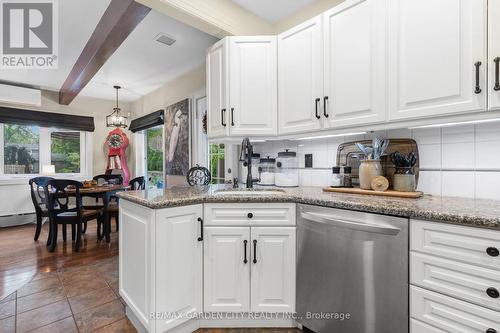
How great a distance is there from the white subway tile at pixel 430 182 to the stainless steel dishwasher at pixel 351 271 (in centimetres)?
68

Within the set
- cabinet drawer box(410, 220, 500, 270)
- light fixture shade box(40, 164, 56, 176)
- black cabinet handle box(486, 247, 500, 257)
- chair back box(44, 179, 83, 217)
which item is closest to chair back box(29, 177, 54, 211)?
chair back box(44, 179, 83, 217)

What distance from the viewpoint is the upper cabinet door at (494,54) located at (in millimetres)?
1161

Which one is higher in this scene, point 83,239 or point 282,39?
point 282,39

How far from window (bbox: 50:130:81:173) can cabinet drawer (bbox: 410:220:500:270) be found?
614cm

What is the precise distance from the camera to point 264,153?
264 cm

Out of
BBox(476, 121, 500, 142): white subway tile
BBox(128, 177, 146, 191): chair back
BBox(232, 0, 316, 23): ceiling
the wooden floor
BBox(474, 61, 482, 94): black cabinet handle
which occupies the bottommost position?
the wooden floor

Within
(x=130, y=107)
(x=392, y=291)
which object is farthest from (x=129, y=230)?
(x=130, y=107)

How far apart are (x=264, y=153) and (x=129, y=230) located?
149 cm

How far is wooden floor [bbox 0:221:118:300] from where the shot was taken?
8.00 ft

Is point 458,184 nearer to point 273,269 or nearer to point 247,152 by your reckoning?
point 273,269

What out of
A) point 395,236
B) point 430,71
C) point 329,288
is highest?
point 430,71

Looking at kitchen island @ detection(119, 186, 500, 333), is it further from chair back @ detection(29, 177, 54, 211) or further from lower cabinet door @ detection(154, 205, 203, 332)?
chair back @ detection(29, 177, 54, 211)

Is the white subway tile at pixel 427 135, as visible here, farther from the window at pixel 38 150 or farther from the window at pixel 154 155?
the window at pixel 38 150

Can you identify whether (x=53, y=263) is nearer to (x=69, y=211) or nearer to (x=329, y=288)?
(x=69, y=211)
